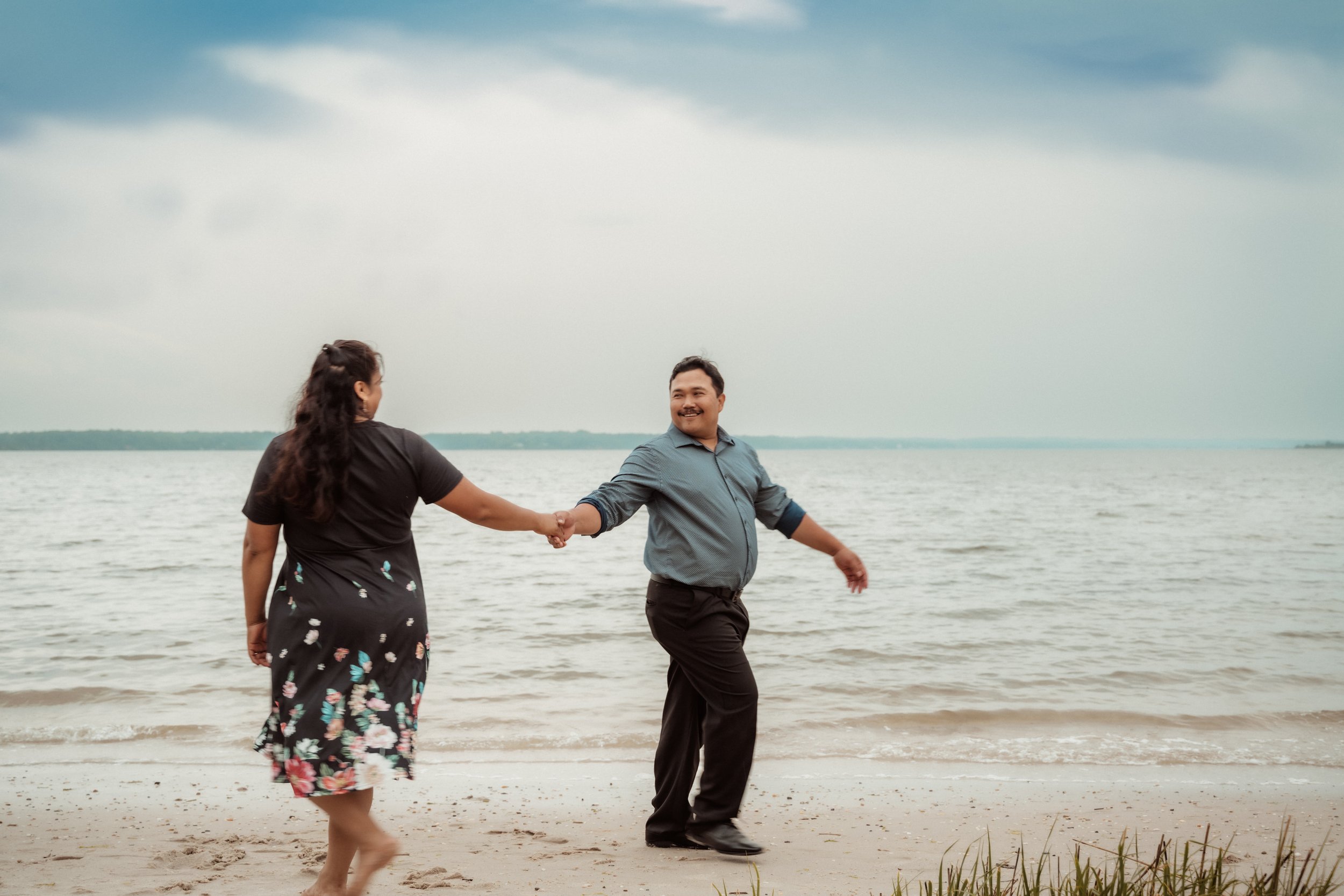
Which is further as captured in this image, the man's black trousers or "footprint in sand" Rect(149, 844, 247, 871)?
"footprint in sand" Rect(149, 844, 247, 871)

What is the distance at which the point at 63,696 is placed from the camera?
8.65 meters

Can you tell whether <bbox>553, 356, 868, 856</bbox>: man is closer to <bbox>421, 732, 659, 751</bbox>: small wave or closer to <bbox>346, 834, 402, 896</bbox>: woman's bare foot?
<bbox>346, 834, 402, 896</bbox>: woman's bare foot

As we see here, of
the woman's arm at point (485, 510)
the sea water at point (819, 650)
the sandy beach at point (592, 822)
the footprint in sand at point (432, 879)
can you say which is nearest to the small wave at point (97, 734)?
the sea water at point (819, 650)

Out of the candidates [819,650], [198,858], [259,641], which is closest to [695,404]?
[259,641]

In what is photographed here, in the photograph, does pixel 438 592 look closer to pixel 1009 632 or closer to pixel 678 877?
pixel 1009 632

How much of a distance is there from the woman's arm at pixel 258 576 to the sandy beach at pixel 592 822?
1.19 metres

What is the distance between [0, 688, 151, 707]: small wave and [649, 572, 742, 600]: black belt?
21.1ft

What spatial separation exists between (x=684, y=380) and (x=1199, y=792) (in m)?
4.04

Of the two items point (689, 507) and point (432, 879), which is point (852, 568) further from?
point (432, 879)

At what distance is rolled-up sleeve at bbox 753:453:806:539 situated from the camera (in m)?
4.75

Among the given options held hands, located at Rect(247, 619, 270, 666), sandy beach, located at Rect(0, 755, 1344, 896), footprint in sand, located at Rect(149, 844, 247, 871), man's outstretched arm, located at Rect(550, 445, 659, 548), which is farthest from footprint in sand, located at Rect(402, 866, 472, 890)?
man's outstretched arm, located at Rect(550, 445, 659, 548)

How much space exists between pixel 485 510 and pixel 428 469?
→ 33cm

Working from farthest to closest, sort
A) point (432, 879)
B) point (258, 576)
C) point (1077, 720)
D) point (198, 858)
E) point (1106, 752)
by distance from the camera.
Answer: point (1077, 720) < point (1106, 752) < point (198, 858) < point (432, 879) < point (258, 576)

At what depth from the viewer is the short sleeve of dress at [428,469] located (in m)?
3.38
